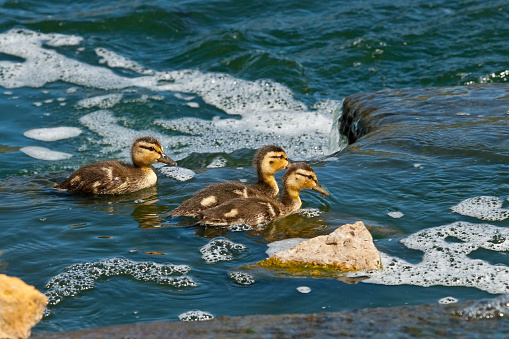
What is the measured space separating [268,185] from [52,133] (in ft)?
15.8

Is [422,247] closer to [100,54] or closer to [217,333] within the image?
[217,333]

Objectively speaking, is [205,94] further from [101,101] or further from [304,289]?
[304,289]

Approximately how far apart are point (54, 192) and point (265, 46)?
778cm

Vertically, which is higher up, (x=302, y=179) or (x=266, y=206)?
(x=302, y=179)

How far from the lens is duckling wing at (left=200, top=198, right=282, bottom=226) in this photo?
6.97 meters

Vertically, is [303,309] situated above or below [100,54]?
below

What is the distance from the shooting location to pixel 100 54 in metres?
15.2

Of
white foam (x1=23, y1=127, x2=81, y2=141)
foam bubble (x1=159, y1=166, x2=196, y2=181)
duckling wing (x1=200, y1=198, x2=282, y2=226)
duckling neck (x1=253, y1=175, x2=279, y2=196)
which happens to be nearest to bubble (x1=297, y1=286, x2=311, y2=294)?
duckling wing (x1=200, y1=198, x2=282, y2=226)

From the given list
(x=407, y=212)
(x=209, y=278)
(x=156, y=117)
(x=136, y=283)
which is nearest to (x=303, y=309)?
(x=209, y=278)

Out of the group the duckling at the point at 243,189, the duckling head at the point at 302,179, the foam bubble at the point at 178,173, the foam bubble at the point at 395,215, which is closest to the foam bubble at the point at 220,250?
the duckling at the point at 243,189

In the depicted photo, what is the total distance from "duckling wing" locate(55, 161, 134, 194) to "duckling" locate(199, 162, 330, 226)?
1.77m

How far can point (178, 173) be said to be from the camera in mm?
9305

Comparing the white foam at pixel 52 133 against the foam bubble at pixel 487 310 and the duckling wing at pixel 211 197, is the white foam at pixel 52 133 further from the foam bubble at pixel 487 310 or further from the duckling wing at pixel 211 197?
the foam bubble at pixel 487 310

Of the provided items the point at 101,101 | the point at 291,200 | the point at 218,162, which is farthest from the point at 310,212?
the point at 101,101
